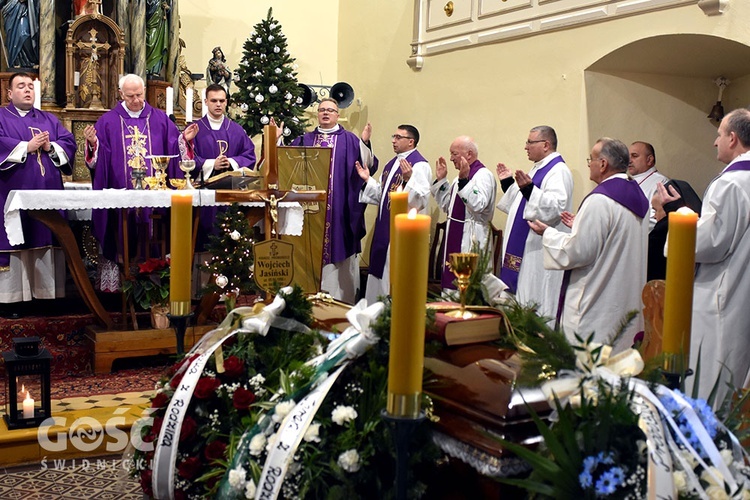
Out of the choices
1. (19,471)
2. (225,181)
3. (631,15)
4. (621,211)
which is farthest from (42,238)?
(631,15)

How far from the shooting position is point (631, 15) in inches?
256

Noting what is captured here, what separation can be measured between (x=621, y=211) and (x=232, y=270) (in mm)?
2422

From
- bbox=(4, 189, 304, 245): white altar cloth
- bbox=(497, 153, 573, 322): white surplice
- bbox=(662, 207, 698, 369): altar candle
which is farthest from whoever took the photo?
bbox=(497, 153, 573, 322): white surplice

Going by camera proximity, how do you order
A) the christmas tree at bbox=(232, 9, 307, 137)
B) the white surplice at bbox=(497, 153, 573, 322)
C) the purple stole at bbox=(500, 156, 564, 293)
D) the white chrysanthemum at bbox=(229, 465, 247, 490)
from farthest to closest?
the christmas tree at bbox=(232, 9, 307, 137) → the purple stole at bbox=(500, 156, 564, 293) → the white surplice at bbox=(497, 153, 573, 322) → the white chrysanthemum at bbox=(229, 465, 247, 490)

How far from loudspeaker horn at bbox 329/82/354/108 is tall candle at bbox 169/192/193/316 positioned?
7.99 meters

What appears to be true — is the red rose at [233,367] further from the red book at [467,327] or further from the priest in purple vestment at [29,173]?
the priest in purple vestment at [29,173]

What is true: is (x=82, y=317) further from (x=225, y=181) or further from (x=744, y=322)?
(x=744, y=322)

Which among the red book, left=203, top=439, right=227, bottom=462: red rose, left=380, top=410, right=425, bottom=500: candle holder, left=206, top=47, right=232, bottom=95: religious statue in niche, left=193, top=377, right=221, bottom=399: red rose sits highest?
left=206, top=47, right=232, bottom=95: religious statue in niche

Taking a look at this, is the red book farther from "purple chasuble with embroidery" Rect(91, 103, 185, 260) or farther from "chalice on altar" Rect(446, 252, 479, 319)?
"purple chasuble with embroidery" Rect(91, 103, 185, 260)

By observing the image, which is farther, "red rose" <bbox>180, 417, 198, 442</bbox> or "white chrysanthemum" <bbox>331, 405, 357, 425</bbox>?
"red rose" <bbox>180, 417, 198, 442</bbox>

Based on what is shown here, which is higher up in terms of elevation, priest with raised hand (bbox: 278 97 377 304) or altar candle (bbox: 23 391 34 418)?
priest with raised hand (bbox: 278 97 377 304)

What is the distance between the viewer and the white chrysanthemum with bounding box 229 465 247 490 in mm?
1801

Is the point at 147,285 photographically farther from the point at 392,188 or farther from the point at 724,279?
the point at 724,279

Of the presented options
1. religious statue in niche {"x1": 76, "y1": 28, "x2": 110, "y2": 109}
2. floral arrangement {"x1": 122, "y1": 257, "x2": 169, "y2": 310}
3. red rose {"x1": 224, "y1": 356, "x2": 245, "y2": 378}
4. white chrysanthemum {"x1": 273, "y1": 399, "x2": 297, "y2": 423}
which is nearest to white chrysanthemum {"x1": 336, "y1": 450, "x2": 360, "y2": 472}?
white chrysanthemum {"x1": 273, "y1": 399, "x2": 297, "y2": 423}
